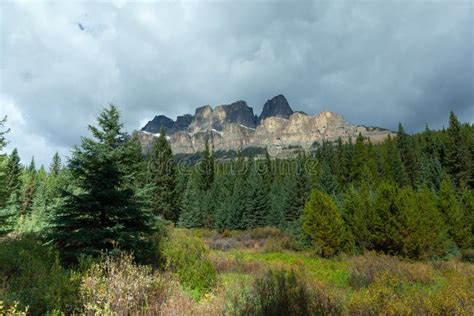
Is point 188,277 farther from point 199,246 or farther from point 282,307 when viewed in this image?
point 282,307

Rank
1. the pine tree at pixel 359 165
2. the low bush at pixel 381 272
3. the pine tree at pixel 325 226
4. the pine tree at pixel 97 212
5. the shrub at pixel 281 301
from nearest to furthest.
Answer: the shrub at pixel 281 301 < the pine tree at pixel 97 212 < the low bush at pixel 381 272 < the pine tree at pixel 325 226 < the pine tree at pixel 359 165

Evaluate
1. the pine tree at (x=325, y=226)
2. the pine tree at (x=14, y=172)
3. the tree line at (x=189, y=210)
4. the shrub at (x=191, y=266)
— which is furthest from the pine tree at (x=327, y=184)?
the pine tree at (x=14, y=172)

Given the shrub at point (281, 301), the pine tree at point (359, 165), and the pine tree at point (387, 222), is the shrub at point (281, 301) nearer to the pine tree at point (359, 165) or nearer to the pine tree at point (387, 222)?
the pine tree at point (387, 222)

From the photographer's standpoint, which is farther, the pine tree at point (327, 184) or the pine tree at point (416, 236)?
the pine tree at point (327, 184)

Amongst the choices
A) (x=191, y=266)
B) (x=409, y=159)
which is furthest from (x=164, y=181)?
(x=409, y=159)

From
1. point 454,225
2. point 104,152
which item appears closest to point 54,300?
point 104,152

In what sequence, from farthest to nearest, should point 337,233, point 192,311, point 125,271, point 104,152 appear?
point 337,233, point 104,152, point 125,271, point 192,311

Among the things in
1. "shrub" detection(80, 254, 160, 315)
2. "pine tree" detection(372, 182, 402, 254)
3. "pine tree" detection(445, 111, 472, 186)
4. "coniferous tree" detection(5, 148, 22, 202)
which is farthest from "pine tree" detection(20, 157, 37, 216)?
"pine tree" detection(445, 111, 472, 186)

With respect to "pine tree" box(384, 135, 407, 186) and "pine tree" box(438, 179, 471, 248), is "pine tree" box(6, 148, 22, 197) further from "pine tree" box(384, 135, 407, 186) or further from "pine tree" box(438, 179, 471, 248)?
"pine tree" box(384, 135, 407, 186)

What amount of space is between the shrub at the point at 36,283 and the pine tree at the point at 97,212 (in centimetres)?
69

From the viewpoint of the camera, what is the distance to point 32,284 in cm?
576

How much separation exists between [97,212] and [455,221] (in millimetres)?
24587

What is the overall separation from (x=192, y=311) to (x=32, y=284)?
378 cm

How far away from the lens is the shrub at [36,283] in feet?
14.7
